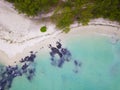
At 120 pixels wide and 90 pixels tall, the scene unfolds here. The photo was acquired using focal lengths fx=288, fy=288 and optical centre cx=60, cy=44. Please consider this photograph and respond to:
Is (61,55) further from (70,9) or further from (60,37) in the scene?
(70,9)

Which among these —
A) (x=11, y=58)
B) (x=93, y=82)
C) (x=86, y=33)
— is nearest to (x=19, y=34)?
(x=11, y=58)

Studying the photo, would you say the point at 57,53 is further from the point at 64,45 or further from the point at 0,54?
the point at 0,54

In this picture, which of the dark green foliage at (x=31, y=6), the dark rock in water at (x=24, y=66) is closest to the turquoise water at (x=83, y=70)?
the dark rock in water at (x=24, y=66)

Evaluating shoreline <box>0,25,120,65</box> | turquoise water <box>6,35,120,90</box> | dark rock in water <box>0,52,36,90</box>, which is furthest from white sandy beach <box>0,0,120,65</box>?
turquoise water <box>6,35,120,90</box>

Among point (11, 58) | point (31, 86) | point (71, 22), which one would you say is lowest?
point (31, 86)

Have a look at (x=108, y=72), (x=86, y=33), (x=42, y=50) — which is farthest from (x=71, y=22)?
(x=108, y=72)

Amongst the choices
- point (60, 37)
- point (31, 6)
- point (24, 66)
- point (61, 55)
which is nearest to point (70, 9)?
point (60, 37)

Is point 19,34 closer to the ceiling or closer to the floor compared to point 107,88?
closer to the ceiling

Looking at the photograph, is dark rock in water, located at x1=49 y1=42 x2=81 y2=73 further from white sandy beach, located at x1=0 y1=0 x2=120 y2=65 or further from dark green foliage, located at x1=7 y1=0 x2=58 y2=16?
dark green foliage, located at x1=7 y1=0 x2=58 y2=16
